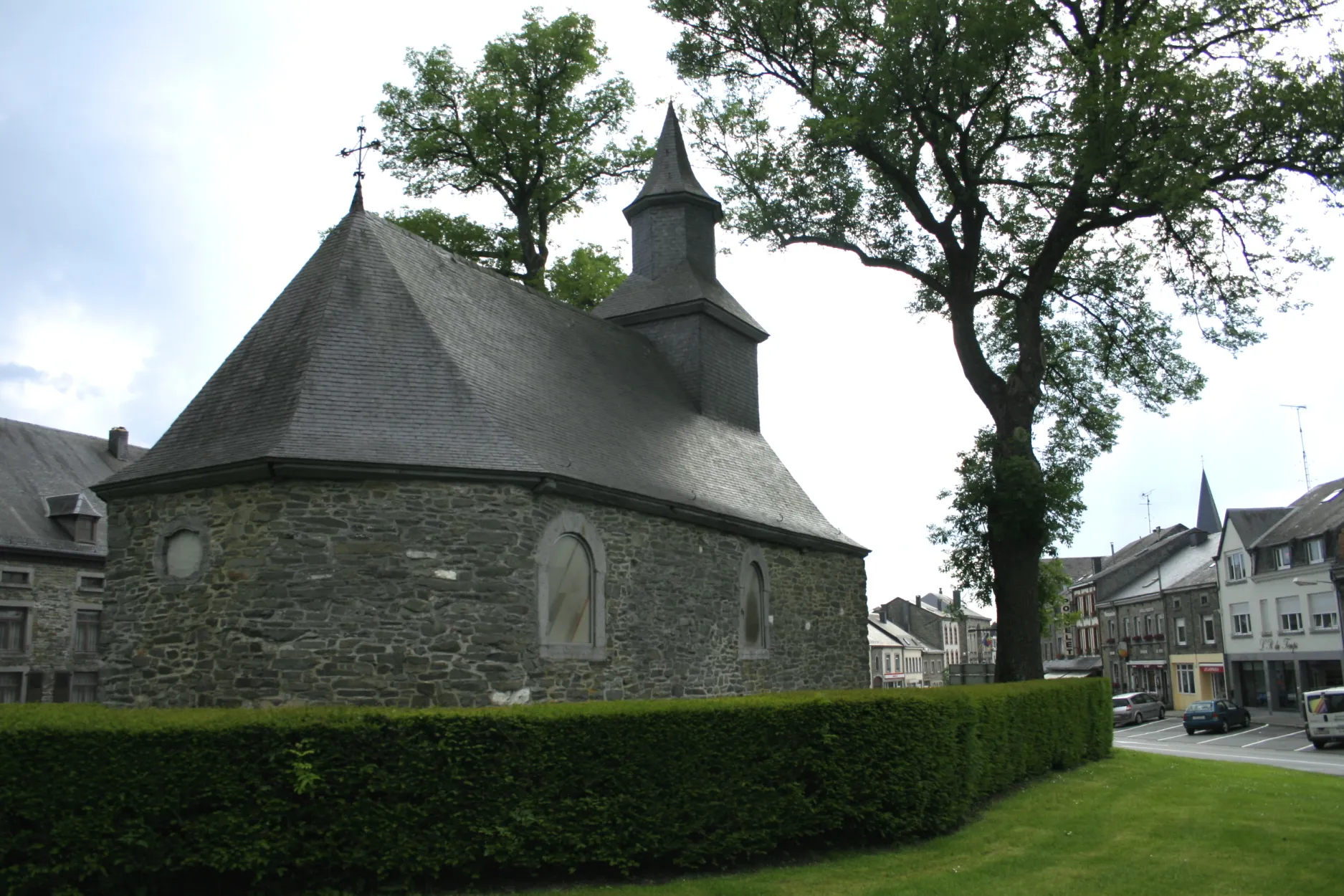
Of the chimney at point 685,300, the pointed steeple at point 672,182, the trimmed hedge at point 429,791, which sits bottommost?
the trimmed hedge at point 429,791

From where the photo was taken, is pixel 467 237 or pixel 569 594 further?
pixel 467 237

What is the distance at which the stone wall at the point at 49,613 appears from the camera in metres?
25.3

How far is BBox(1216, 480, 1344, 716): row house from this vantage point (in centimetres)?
3588

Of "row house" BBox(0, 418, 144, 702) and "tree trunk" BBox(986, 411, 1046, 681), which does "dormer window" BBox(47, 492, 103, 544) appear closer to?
"row house" BBox(0, 418, 144, 702)

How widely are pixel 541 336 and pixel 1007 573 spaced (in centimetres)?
937

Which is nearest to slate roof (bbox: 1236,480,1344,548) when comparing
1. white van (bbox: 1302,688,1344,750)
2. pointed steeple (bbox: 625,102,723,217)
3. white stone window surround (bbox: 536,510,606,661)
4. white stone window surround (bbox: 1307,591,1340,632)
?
white stone window surround (bbox: 1307,591,1340,632)

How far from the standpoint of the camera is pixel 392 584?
11336 millimetres

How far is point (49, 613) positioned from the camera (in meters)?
26.0

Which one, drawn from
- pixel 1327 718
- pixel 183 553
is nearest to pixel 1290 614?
pixel 1327 718

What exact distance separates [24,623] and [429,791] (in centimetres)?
2201

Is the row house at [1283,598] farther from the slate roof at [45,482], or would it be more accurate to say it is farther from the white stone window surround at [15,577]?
the white stone window surround at [15,577]

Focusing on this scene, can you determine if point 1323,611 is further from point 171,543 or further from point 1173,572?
point 171,543

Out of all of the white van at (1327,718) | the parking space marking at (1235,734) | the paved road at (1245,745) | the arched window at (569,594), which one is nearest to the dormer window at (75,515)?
the arched window at (569,594)

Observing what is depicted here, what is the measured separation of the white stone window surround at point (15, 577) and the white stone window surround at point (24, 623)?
1.35ft
